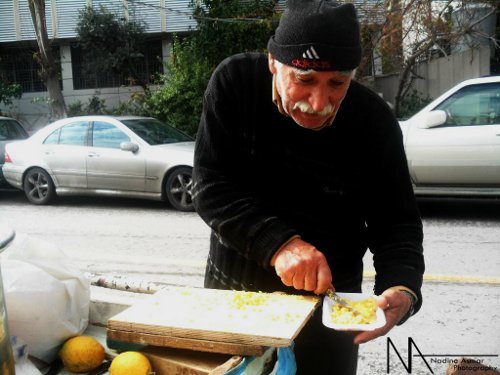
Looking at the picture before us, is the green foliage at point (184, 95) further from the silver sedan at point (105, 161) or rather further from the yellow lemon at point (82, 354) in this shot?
the yellow lemon at point (82, 354)

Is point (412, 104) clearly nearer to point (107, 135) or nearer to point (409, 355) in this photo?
point (107, 135)

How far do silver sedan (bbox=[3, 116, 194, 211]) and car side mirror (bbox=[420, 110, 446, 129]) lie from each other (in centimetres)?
345

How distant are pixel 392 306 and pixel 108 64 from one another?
1985cm

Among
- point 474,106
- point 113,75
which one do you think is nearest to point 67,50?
point 113,75

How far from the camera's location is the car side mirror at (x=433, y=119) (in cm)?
791

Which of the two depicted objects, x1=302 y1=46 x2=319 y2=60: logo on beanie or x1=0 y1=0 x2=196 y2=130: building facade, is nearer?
x1=302 y1=46 x2=319 y2=60: logo on beanie

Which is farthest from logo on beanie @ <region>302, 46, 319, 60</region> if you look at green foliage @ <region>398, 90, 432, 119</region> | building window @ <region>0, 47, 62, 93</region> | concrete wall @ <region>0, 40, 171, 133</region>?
building window @ <region>0, 47, 62, 93</region>

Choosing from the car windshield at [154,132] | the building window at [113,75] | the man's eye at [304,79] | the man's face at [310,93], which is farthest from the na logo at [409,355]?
the building window at [113,75]

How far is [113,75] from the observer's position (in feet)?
70.8

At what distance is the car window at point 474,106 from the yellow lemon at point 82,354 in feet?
23.3

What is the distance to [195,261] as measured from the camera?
6.35 m

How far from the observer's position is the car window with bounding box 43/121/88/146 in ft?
32.6

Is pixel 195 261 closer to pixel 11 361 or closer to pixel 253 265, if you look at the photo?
pixel 253 265

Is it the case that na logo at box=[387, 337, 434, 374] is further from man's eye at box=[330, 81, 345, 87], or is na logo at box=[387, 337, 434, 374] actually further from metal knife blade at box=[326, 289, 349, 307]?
man's eye at box=[330, 81, 345, 87]
